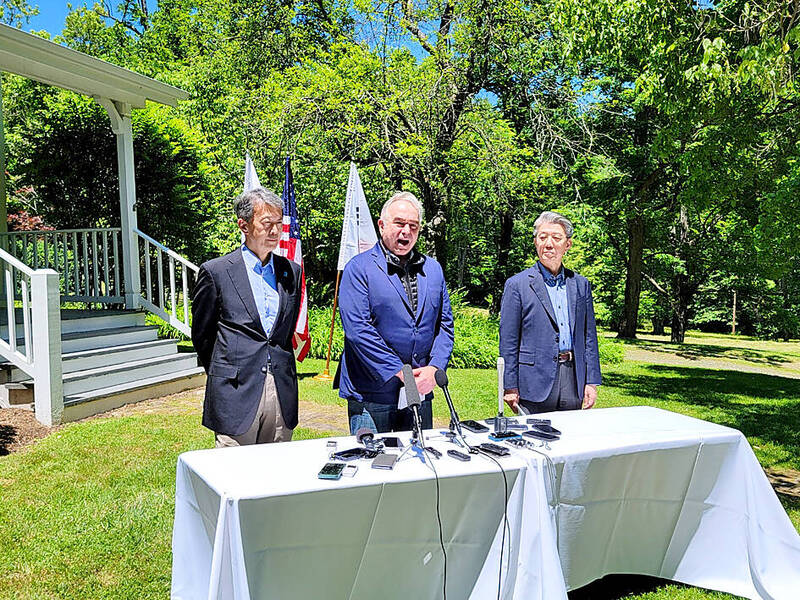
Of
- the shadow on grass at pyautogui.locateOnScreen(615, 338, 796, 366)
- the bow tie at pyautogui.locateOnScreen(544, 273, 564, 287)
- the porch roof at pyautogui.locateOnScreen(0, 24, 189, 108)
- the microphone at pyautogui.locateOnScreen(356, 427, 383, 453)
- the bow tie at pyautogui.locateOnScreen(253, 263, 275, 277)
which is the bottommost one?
the shadow on grass at pyautogui.locateOnScreen(615, 338, 796, 366)

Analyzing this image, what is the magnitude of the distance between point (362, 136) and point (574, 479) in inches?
417

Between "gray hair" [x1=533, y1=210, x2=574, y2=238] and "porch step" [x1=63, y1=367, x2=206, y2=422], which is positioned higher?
"gray hair" [x1=533, y1=210, x2=574, y2=238]

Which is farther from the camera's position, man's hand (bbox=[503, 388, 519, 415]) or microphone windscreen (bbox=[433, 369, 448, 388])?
man's hand (bbox=[503, 388, 519, 415])

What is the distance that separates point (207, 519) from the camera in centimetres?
232

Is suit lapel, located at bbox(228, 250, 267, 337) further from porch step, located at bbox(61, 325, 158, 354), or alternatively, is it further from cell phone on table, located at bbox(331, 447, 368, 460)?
porch step, located at bbox(61, 325, 158, 354)

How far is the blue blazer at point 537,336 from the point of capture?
3617mm

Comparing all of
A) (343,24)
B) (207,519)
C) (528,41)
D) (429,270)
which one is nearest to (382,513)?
(207,519)

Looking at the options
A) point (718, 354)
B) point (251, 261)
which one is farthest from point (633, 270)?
point (251, 261)

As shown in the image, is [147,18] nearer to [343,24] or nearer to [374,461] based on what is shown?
[343,24]

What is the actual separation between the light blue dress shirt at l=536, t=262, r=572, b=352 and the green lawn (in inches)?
48.5

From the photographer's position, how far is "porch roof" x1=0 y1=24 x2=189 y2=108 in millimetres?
6959

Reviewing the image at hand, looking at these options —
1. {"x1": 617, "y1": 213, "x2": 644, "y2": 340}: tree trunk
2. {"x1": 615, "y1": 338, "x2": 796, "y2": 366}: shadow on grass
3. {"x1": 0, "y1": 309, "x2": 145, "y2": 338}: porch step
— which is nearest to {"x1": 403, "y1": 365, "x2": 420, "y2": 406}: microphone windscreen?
{"x1": 0, "y1": 309, "x2": 145, "y2": 338}: porch step

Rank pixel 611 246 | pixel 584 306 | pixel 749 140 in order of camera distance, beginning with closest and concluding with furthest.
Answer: pixel 584 306, pixel 749 140, pixel 611 246

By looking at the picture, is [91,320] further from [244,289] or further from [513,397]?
[513,397]
